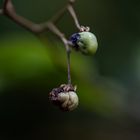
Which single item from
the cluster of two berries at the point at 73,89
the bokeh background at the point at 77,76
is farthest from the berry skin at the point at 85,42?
the bokeh background at the point at 77,76

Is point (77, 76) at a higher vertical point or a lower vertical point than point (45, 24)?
lower

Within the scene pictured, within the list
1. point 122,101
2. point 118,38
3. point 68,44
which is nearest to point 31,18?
point 118,38

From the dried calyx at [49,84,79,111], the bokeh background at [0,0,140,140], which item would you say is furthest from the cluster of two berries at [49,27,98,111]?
the bokeh background at [0,0,140,140]

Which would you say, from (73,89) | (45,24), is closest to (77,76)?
(45,24)

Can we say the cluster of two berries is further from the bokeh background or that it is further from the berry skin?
the bokeh background

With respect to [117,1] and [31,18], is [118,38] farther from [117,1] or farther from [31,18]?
[31,18]

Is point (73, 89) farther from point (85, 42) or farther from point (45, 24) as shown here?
point (45, 24)
